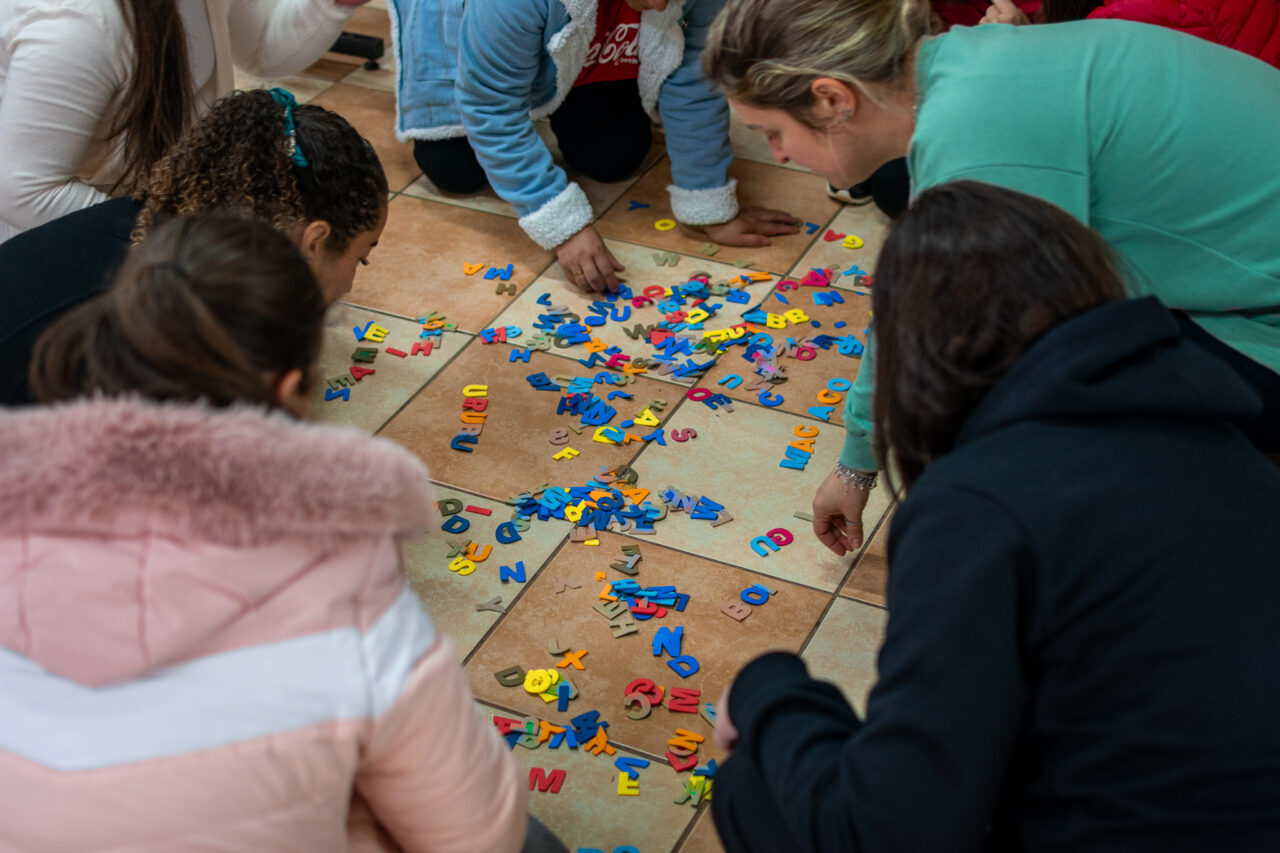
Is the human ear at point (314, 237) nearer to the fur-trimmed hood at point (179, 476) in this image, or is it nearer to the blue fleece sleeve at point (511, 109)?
the fur-trimmed hood at point (179, 476)

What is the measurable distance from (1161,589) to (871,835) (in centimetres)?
29

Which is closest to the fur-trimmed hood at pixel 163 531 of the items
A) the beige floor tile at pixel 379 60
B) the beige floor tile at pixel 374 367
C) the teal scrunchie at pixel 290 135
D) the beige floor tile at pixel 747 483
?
the teal scrunchie at pixel 290 135

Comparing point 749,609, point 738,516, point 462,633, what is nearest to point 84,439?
point 462,633

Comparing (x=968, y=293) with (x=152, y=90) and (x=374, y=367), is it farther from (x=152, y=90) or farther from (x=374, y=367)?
(x=374, y=367)

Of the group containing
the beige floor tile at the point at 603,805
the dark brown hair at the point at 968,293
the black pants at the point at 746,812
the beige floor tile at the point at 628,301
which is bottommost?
the beige floor tile at the point at 628,301

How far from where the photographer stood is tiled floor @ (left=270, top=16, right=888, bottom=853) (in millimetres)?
1657

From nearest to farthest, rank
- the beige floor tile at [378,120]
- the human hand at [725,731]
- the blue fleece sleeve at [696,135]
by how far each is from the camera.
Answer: the human hand at [725,731], the blue fleece sleeve at [696,135], the beige floor tile at [378,120]

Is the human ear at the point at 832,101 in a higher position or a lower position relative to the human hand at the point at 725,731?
higher

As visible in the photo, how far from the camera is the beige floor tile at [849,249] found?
8.48 feet

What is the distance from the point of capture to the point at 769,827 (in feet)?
3.44

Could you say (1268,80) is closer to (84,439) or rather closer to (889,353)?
(889,353)

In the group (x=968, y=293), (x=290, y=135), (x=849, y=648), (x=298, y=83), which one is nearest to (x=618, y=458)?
(x=849, y=648)

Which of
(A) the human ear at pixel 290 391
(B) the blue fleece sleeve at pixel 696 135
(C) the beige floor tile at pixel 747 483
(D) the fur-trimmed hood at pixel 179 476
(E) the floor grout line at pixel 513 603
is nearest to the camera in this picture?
(D) the fur-trimmed hood at pixel 179 476

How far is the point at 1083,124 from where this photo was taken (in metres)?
1.38
